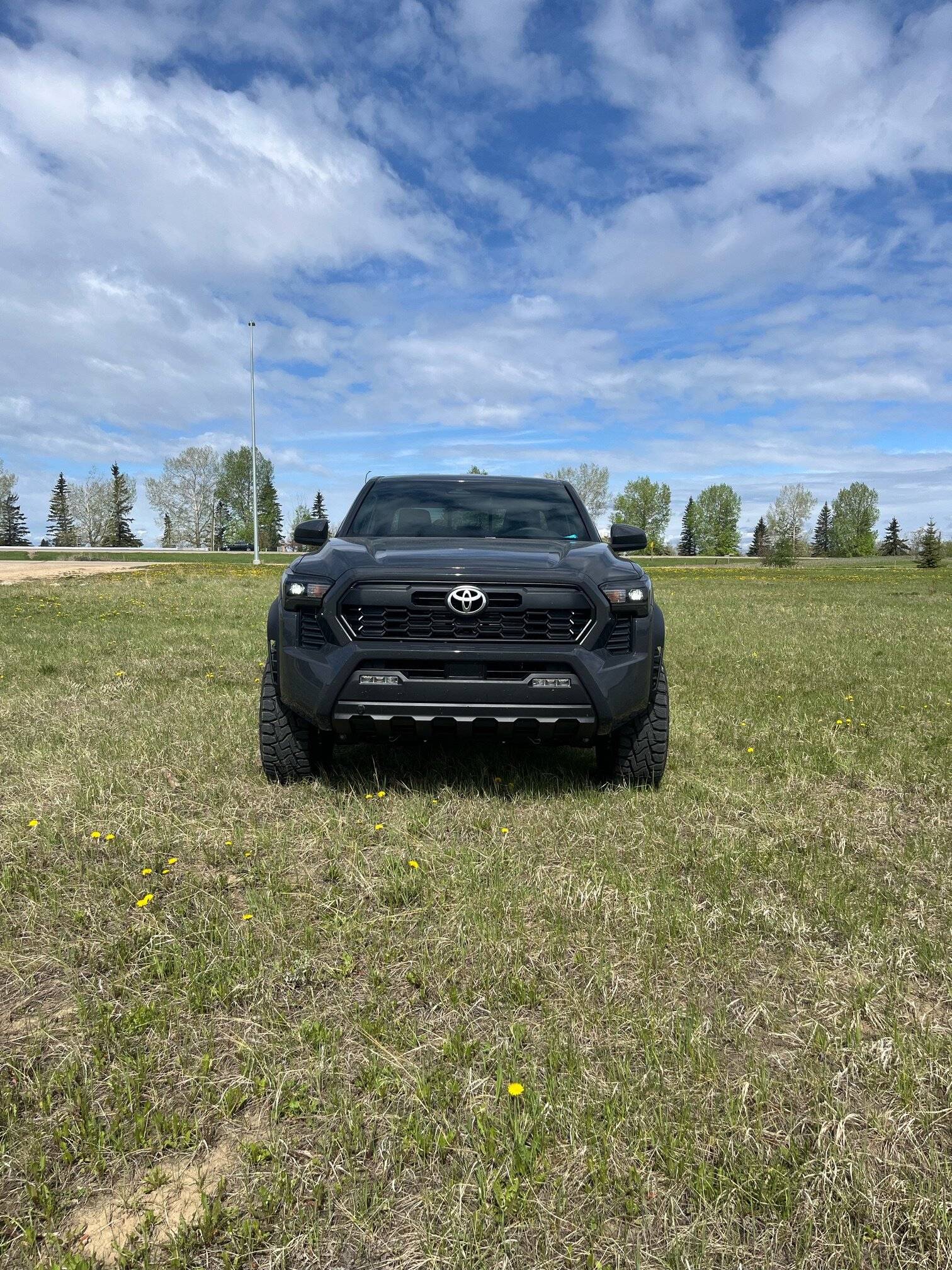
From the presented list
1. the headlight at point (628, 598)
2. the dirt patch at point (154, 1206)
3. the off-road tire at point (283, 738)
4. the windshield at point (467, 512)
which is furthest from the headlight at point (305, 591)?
the dirt patch at point (154, 1206)

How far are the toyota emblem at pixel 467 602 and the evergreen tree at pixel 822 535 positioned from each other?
112m

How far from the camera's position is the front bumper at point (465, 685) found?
3.58 meters

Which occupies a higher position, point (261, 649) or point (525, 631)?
point (525, 631)

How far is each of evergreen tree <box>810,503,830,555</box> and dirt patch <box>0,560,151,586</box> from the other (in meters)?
94.3

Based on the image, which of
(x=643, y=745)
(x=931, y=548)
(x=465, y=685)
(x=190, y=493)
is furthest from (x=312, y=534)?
(x=190, y=493)

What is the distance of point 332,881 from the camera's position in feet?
10.1

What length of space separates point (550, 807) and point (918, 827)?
1.63m

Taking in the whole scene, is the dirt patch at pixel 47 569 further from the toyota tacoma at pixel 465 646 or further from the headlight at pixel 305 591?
the toyota tacoma at pixel 465 646

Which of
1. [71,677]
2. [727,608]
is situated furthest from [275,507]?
[71,677]

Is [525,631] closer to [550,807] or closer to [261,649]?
[550,807]

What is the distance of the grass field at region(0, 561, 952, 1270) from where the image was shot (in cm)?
155

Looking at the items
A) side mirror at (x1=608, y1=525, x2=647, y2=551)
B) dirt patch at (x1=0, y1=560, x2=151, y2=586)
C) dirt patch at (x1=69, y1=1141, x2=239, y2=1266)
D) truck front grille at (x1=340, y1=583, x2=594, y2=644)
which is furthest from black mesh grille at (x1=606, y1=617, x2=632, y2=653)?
dirt patch at (x1=0, y1=560, x2=151, y2=586)

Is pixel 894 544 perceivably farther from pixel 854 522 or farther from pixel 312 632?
pixel 312 632

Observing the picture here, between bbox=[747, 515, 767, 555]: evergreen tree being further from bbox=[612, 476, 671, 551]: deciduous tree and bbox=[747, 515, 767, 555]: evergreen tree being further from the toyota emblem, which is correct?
the toyota emblem
